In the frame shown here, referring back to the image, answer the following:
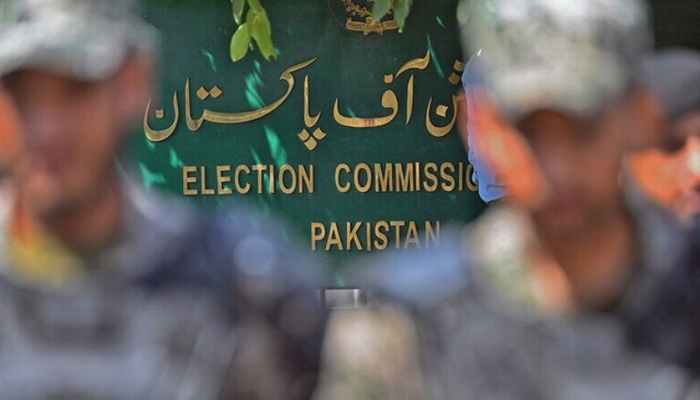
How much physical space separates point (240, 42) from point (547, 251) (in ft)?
3.68

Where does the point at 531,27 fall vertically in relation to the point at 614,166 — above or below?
above

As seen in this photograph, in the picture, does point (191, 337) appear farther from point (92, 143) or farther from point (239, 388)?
point (92, 143)

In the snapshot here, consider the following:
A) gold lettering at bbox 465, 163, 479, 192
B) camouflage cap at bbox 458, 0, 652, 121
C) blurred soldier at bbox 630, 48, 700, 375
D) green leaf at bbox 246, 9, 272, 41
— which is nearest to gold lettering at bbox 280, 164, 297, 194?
green leaf at bbox 246, 9, 272, 41

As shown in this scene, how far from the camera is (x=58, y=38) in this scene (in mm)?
3023

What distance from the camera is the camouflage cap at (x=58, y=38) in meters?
3.03

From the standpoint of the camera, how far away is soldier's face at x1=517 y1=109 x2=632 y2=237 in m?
2.97

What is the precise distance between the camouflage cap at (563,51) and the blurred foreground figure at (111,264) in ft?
2.88

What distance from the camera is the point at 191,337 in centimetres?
310

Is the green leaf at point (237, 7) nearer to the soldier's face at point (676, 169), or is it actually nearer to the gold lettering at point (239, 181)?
the gold lettering at point (239, 181)

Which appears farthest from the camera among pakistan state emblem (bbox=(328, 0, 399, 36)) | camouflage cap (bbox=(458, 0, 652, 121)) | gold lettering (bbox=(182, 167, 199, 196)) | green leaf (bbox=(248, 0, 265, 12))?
pakistan state emblem (bbox=(328, 0, 399, 36))

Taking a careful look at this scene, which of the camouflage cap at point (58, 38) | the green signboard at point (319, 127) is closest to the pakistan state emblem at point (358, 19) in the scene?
the green signboard at point (319, 127)

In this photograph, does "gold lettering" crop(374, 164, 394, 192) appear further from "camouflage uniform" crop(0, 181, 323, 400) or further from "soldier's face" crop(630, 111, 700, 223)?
"soldier's face" crop(630, 111, 700, 223)

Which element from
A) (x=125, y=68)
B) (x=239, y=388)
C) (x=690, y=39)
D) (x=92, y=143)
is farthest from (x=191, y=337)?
(x=690, y=39)

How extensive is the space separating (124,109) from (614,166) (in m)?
1.51
